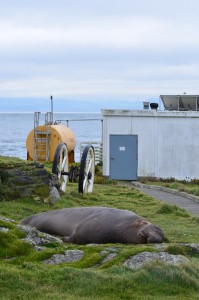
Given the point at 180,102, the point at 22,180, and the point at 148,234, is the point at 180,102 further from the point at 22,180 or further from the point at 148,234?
the point at 148,234

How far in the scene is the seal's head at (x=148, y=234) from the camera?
11.6 m

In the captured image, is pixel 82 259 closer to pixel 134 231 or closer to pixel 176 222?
pixel 134 231

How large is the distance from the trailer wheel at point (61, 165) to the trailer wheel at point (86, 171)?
0.51m

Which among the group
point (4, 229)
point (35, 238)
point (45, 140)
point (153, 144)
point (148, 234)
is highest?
point (45, 140)

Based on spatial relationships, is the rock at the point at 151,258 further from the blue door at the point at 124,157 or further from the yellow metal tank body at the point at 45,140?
the yellow metal tank body at the point at 45,140

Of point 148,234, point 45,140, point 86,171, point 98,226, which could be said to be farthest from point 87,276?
point 45,140

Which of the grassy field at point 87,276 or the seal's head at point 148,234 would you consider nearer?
the grassy field at point 87,276

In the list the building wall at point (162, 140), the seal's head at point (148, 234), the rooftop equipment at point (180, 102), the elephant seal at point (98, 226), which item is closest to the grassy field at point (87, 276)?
the seal's head at point (148, 234)

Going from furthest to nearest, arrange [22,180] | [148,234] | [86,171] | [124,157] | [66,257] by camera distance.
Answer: [124,157], [86,171], [22,180], [148,234], [66,257]

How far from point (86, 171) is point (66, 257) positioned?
12908 millimetres

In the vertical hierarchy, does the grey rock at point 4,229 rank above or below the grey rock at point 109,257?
above

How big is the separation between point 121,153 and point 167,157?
2.11 m

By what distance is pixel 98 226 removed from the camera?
1252 centimetres

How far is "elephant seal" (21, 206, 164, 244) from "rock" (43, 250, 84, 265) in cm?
249
